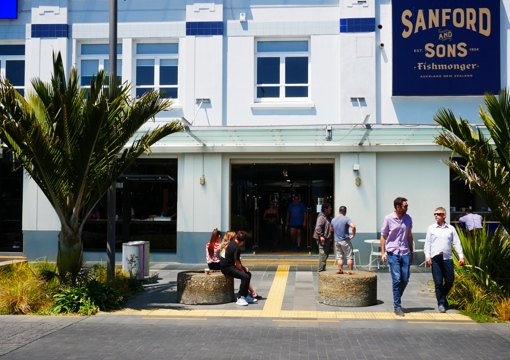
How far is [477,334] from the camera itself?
836 centimetres

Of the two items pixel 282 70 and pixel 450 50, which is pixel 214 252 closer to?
pixel 282 70

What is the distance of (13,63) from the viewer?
693 inches

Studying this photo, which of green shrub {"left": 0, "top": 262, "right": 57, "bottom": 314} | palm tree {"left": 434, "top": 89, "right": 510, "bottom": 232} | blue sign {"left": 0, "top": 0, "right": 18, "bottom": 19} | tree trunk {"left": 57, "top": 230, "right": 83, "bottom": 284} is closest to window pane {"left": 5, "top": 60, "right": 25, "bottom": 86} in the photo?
blue sign {"left": 0, "top": 0, "right": 18, "bottom": 19}

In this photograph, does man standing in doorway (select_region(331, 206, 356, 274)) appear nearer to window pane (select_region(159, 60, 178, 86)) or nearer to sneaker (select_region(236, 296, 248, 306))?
sneaker (select_region(236, 296, 248, 306))

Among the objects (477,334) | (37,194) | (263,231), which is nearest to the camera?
(477,334)

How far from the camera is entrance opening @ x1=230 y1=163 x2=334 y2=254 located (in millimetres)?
17312

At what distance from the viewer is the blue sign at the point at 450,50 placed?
15.8 m

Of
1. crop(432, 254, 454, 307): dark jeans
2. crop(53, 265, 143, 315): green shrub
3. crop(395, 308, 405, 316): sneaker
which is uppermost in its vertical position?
crop(432, 254, 454, 307): dark jeans

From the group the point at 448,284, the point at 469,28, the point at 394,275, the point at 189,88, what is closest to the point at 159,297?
the point at 394,275

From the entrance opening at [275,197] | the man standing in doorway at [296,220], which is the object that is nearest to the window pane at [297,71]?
the entrance opening at [275,197]

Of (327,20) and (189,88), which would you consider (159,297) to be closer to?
(189,88)

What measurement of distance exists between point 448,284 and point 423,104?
7.32m

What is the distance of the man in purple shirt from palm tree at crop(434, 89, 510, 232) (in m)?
1.30

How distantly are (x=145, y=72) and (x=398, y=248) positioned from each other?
33.3 feet
